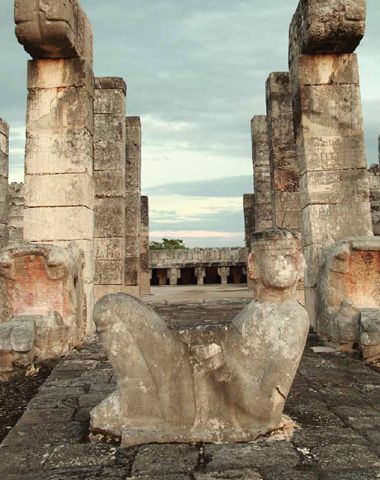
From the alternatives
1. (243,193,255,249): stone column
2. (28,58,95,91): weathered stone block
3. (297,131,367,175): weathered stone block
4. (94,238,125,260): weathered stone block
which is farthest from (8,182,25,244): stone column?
(297,131,367,175): weathered stone block

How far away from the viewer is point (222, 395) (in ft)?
8.90

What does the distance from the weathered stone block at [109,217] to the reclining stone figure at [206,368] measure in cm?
796

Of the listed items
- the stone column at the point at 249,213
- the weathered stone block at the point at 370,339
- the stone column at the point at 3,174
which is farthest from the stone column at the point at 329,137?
the stone column at the point at 249,213

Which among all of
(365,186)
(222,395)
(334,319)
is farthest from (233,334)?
(365,186)

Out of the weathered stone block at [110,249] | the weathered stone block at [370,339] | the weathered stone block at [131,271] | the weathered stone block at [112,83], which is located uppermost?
the weathered stone block at [112,83]

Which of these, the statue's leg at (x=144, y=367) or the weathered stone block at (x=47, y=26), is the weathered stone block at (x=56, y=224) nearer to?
the weathered stone block at (x=47, y=26)

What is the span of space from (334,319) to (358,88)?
10.7 feet

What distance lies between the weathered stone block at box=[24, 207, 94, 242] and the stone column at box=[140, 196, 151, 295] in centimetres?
726

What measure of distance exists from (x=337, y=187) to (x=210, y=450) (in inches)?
178

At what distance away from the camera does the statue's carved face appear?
109 inches

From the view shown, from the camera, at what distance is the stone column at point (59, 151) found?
6.23 m

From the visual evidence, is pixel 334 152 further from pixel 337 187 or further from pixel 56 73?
pixel 56 73

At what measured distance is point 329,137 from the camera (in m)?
6.33

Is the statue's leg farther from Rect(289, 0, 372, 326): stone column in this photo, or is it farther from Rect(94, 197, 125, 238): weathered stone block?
Rect(94, 197, 125, 238): weathered stone block
